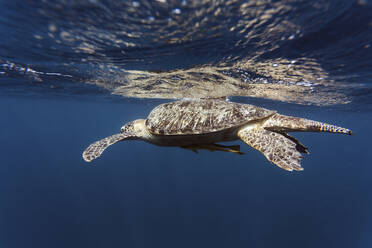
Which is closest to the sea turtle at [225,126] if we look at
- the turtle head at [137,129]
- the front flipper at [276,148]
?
the front flipper at [276,148]

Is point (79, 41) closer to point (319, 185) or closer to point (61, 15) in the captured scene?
point (61, 15)

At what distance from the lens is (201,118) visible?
4.38 meters

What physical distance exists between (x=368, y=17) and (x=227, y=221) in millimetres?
24828

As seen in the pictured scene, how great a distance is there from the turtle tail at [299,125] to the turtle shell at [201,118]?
0.27 m

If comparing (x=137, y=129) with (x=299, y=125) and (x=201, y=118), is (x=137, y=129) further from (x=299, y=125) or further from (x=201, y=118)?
(x=299, y=125)

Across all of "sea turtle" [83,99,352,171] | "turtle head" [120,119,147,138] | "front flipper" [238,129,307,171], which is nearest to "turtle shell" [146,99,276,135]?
"sea turtle" [83,99,352,171]

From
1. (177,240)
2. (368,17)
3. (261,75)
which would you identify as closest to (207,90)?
(261,75)

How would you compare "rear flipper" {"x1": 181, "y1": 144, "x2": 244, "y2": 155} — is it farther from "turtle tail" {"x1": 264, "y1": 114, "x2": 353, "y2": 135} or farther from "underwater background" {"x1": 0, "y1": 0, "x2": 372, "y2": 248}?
"underwater background" {"x1": 0, "y1": 0, "x2": 372, "y2": 248}

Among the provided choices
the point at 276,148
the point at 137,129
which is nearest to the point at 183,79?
the point at 137,129

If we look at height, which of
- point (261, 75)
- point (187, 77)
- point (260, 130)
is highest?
point (261, 75)

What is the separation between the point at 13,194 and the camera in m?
28.5

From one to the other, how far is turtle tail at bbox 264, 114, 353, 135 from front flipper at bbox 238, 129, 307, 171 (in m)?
0.36

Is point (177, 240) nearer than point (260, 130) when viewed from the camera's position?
No

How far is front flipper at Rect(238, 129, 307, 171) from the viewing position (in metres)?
3.15
